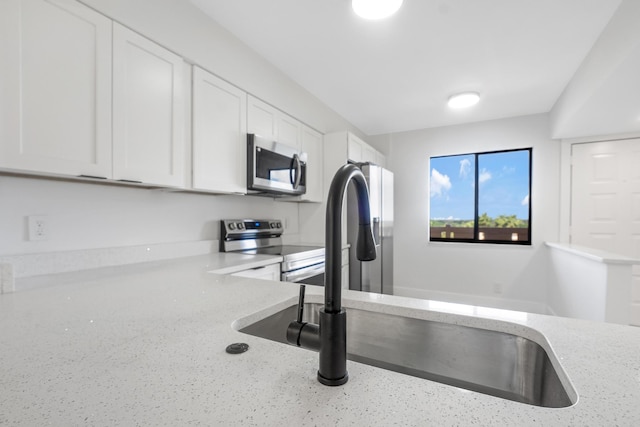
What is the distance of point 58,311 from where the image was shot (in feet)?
2.80

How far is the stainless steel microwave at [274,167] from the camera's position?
227 centimetres

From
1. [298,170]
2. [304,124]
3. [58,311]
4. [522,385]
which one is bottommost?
[522,385]

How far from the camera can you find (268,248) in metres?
2.76

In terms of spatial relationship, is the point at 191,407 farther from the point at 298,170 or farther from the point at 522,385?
the point at 298,170

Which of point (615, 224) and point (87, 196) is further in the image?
point (615, 224)

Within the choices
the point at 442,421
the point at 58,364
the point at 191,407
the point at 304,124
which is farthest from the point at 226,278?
the point at 304,124

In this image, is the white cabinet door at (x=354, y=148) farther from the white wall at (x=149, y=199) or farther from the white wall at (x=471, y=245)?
the white wall at (x=471, y=245)

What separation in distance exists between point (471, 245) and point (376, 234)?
1.44 meters

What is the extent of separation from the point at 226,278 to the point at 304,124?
217 cm

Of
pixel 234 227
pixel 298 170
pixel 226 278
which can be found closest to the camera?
pixel 226 278

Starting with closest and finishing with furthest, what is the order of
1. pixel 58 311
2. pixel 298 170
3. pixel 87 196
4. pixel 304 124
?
1. pixel 58 311
2. pixel 87 196
3. pixel 298 170
4. pixel 304 124

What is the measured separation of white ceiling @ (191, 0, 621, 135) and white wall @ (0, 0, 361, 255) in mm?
166

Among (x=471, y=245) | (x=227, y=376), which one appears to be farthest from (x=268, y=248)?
(x=471, y=245)

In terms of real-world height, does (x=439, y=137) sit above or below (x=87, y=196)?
above
